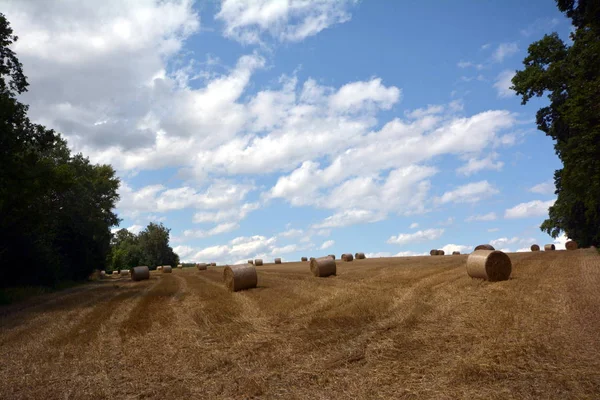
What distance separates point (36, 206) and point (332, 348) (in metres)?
27.9

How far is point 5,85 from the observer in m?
24.5

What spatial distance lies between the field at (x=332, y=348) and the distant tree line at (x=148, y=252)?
75.5m

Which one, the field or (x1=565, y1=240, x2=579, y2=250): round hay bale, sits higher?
(x1=565, y1=240, x2=579, y2=250): round hay bale

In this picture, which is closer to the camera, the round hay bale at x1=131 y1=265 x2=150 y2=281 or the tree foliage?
the tree foliage

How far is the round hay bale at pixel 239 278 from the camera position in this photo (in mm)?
19062

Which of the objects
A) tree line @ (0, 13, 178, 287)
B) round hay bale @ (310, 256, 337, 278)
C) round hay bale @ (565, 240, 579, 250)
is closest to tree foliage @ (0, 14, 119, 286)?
tree line @ (0, 13, 178, 287)

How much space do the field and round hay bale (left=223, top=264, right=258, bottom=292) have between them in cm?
443

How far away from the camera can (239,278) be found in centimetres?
1920

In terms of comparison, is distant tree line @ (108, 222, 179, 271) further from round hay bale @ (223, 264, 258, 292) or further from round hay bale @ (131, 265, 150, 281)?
round hay bale @ (223, 264, 258, 292)

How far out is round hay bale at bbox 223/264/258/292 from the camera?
19062 mm

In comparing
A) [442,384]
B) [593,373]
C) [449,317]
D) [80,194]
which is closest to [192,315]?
[449,317]

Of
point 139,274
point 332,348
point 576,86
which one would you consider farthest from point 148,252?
point 332,348

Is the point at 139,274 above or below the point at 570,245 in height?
below

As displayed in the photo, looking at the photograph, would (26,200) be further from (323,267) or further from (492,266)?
(492,266)
